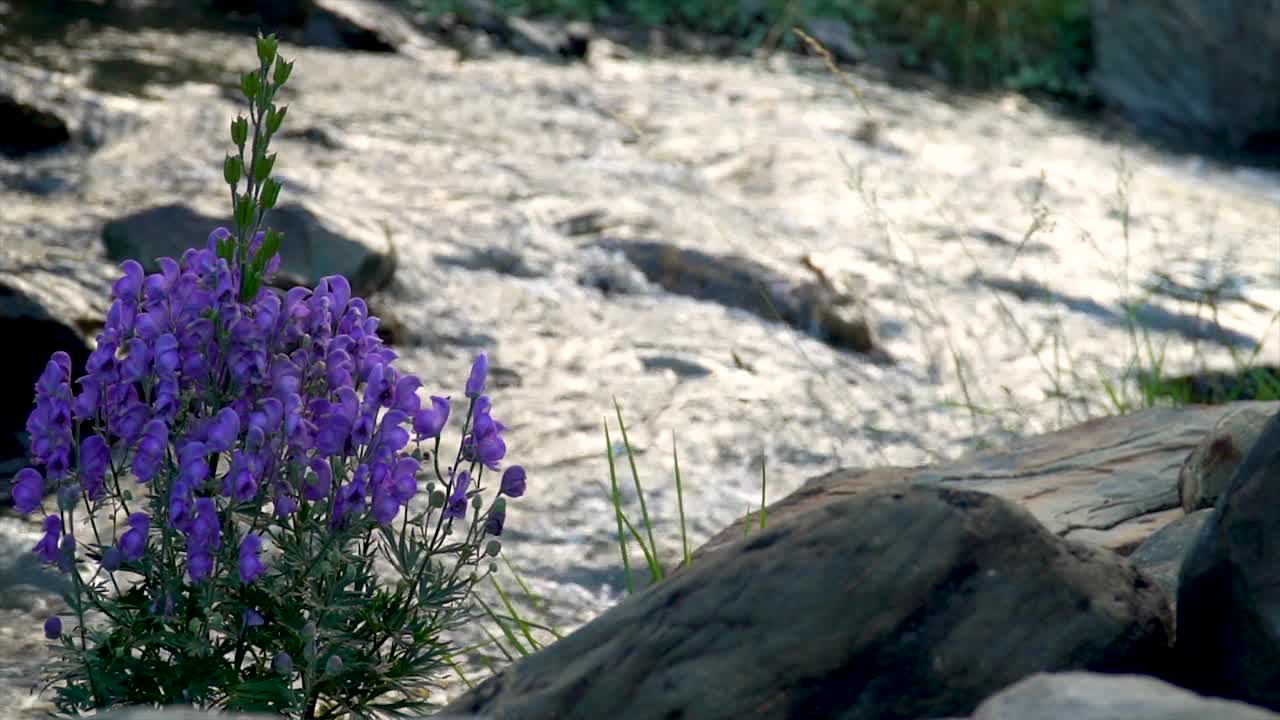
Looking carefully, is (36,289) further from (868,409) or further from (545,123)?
(545,123)

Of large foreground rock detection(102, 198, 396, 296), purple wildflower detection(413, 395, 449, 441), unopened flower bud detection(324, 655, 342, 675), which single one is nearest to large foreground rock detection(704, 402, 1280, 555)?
purple wildflower detection(413, 395, 449, 441)

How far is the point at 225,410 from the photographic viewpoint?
85.5 inches

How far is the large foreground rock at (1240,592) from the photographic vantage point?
1.82 metres

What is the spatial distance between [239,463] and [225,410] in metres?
0.08

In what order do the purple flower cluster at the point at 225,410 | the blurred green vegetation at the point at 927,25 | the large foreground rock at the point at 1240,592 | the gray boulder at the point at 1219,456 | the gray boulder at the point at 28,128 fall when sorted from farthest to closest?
the blurred green vegetation at the point at 927,25, the gray boulder at the point at 28,128, the gray boulder at the point at 1219,456, the purple flower cluster at the point at 225,410, the large foreground rock at the point at 1240,592

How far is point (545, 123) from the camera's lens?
26.8 ft

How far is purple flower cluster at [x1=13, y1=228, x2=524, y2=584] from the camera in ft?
7.25

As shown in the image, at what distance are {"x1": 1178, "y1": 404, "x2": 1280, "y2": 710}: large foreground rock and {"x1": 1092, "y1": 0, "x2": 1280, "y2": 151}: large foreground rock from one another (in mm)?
8423

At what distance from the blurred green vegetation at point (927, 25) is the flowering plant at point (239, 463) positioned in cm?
869

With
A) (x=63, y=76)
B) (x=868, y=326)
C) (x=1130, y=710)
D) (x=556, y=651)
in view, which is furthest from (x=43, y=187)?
(x=1130, y=710)

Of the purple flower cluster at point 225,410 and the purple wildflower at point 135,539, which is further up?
the purple flower cluster at point 225,410

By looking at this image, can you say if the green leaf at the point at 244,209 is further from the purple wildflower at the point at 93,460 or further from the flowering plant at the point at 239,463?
the purple wildflower at the point at 93,460

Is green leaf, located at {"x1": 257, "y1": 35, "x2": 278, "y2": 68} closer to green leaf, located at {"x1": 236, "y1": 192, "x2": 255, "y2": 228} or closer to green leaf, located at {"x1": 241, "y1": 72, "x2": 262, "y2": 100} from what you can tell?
green leaf, located at {"x1": 241, "y1": 72, "x2": 262, "y2": 100}

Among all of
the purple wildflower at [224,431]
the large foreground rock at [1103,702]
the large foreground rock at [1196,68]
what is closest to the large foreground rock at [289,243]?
the purple wildflower at [224,431]
